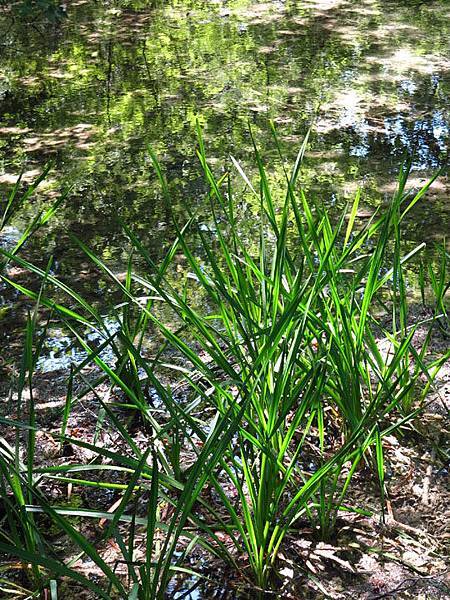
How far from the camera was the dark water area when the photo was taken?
8.55ft

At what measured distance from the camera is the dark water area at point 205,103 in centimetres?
261

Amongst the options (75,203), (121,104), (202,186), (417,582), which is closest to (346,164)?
(202,186)

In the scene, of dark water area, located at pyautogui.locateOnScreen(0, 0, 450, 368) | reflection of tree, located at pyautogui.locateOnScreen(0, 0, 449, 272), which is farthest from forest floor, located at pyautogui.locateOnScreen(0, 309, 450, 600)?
reflection of tree, located at pyautogui.locateOnScreen(0, 0, 449, 272)

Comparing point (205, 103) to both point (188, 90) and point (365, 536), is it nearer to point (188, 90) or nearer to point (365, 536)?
point (188, 90)

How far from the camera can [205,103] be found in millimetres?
3455

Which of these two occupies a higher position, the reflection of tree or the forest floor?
the reflection of tree

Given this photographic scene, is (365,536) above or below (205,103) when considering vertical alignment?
below

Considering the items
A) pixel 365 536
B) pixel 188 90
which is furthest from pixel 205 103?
pixel 365 536

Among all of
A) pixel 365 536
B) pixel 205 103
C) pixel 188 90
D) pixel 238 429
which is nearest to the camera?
pixel 238 429

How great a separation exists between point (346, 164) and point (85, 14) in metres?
2.76

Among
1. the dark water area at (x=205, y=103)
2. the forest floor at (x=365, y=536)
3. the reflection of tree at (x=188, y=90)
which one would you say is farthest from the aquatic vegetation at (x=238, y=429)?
the reflection of tree at (x=188, y=90)

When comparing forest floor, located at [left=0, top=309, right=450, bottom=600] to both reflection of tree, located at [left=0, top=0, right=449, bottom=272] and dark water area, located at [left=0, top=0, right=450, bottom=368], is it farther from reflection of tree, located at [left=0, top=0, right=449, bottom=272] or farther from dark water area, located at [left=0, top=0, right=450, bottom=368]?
reflection of tree, located at [left=0, top=0, right=449, bottom=272]

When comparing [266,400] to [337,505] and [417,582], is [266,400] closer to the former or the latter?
[337,505]

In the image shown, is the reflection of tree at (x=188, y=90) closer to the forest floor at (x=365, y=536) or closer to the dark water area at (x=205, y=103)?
the dark water area at (x=205, y=103)
